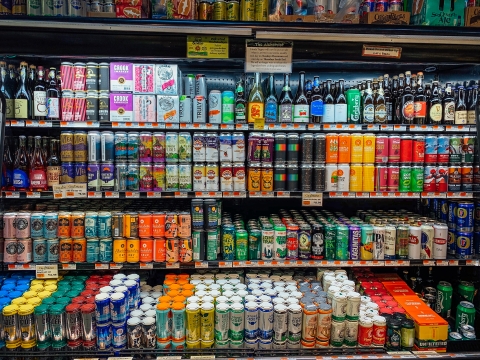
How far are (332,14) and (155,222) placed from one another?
1782mm

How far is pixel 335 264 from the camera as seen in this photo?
2.85 m

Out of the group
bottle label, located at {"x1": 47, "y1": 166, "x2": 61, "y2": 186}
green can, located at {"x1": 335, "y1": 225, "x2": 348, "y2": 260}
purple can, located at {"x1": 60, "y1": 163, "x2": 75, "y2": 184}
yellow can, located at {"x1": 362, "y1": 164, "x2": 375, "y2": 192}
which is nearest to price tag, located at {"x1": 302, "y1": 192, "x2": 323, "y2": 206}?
green can, located at {"x1": 335, "y1": 225, "x2": 348, "y2": 260}

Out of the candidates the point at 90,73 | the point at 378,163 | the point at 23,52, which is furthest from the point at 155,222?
the point at 378,163

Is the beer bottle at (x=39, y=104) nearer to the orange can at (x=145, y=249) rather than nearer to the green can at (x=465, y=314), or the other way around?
the orange can at (x=145, y=249)

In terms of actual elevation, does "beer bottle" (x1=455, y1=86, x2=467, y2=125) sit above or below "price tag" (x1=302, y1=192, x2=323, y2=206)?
above

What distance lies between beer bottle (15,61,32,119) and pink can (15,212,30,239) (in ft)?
2.35

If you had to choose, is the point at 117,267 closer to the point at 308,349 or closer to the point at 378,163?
the point at 308,349

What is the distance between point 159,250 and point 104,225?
1.42 ft

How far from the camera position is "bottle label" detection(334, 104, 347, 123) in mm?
2887

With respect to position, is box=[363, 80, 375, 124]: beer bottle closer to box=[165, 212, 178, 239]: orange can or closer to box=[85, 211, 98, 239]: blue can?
box=[165, 212, 178, 239]: orange can

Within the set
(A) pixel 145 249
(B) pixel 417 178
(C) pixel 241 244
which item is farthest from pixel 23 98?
(B) pixel 417 178

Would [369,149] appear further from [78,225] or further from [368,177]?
[78,225]

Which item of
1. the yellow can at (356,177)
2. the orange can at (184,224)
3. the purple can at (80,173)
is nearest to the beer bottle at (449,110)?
the yellow can at (356,177)

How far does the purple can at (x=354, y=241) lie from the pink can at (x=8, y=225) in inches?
95.4
